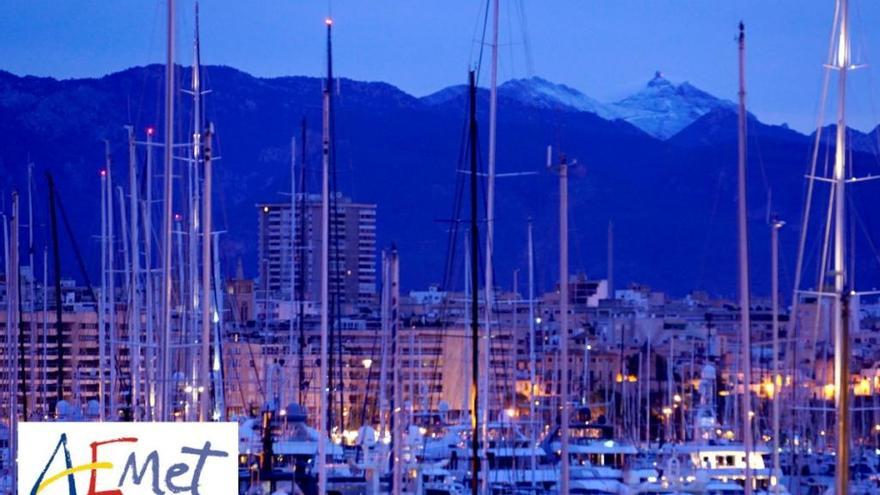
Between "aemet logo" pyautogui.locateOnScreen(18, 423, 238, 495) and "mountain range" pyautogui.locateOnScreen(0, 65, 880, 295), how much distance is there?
259 feet

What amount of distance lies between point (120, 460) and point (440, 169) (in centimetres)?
14433

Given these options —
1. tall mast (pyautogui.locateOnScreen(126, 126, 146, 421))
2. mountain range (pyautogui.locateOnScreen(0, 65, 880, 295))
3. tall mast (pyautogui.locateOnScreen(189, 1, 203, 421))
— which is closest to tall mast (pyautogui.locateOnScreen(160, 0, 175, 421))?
tall mast (pyautogui.locateOnScreen(189, 1, 203, 421))

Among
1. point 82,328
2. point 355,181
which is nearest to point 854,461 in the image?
point 82,328

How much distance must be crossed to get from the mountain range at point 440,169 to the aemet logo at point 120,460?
7880cm

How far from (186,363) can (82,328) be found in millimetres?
29470

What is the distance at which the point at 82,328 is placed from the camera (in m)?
53.1

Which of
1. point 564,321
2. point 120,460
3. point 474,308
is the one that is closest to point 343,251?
point 474,308

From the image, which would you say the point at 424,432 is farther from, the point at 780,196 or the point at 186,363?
the point at 780,196

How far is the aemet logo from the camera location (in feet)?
37.2

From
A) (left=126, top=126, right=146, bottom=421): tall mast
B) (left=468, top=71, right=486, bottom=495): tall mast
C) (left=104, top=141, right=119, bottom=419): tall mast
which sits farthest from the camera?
(left=104, top=141, right=119, bottom=419): tall mast

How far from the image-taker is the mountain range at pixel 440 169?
114m

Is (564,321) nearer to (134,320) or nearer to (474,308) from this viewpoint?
(474,308)

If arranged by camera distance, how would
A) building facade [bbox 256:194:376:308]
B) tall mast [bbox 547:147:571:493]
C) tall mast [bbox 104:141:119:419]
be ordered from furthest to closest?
1. building facade [bbox 256:194:376:308]
2. tall mast [bbox 104:141:119:419]
3. tall mast [bbox 547:147:571:493]

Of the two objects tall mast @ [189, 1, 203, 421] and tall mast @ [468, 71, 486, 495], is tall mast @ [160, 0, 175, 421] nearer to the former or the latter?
tall mast @ [189, 1, 203, 421]
